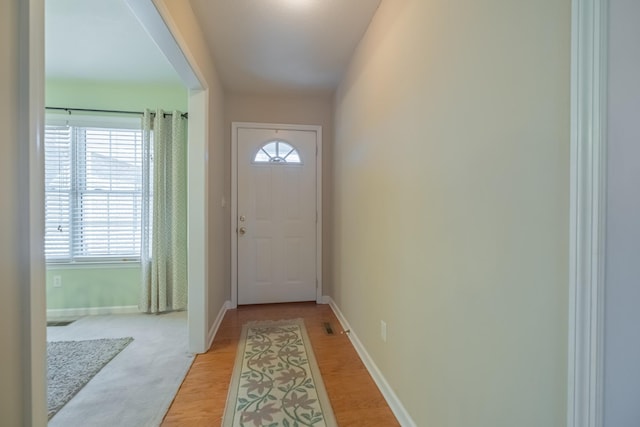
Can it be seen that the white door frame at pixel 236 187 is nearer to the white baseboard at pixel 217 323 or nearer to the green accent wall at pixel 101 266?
the white baseboard at pixel 217 323

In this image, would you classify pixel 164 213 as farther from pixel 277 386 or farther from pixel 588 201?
pixel 588 201

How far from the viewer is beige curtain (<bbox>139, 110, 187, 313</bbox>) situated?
114 inches

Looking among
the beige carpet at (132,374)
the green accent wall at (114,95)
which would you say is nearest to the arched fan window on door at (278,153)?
the green accent wall at (114,95)

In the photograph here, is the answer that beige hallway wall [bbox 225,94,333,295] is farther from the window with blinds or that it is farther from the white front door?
the window with blinds

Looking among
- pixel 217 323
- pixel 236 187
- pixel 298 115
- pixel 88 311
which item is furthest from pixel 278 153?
pixel 88 311

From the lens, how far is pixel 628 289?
1.93ft

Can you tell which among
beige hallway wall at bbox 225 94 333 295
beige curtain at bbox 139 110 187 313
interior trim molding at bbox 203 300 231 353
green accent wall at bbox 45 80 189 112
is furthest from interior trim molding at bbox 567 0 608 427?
green accent wall at bbox 45 80 189 112

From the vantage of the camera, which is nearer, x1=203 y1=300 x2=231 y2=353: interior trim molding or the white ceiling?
the white ceiling

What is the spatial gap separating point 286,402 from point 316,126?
2.75 m

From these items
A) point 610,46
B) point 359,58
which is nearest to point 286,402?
point 610,46

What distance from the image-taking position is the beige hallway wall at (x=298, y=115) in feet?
10.3

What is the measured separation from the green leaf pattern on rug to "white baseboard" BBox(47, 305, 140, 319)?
1.58 m

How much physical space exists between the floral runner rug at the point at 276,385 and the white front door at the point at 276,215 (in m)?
0.83

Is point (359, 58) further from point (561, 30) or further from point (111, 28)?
point (111, 28)
